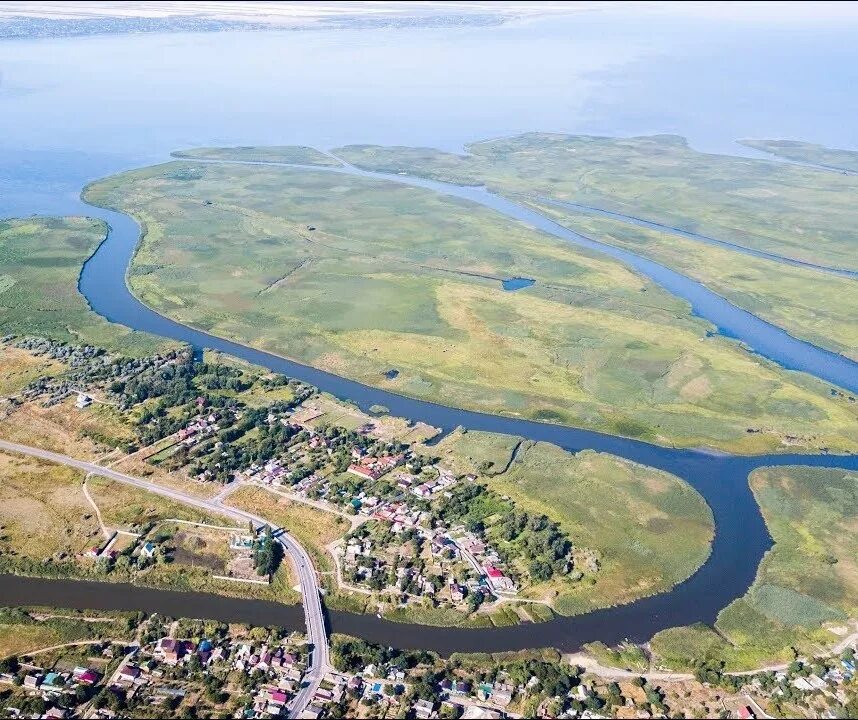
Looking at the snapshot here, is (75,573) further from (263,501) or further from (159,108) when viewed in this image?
(159,108)

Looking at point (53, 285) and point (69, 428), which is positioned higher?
point (53, 285)

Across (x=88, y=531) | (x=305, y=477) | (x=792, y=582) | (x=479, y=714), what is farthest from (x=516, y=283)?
(x=479, y=714)

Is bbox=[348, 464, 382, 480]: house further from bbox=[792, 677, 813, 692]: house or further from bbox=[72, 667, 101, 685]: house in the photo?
bbox=[792, 677, 813, 692]: house

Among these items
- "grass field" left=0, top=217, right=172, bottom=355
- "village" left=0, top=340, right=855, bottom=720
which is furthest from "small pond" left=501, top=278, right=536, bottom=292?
"grass field" left=0, top=217, right=172, bottom=355

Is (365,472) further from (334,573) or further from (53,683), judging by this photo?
(53,683)

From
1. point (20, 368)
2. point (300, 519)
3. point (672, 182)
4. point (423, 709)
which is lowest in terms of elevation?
point (423, 709)

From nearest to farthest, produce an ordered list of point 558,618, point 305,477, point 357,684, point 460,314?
point 357,684 < point 558,618 < point 305,477 < point 460,314

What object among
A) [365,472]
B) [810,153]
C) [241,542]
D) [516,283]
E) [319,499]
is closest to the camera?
[241,542]

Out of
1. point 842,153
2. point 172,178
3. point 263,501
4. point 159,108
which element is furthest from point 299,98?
point 263,501
